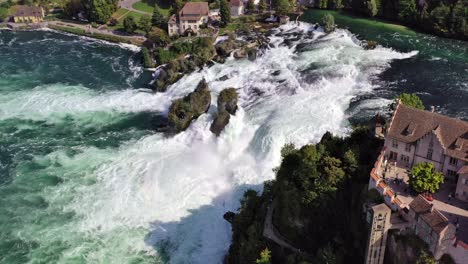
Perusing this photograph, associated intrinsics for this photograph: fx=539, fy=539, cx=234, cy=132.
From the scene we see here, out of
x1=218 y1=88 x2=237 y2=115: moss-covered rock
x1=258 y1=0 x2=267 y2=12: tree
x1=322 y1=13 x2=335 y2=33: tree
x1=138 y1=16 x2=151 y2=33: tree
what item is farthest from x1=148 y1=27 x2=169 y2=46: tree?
x1=218 y1=88 x2=237 y2=115: moss-covered rock

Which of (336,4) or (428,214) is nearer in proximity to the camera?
(428,214)

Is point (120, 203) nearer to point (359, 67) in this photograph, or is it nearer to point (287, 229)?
point (287, 229)

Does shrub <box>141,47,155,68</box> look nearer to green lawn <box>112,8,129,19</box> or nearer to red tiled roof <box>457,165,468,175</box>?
green lawn <box>112,8,129,19</box>

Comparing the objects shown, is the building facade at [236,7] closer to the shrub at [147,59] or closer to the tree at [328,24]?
the tree at [328,24]

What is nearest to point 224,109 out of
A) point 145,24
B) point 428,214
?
point 428,214

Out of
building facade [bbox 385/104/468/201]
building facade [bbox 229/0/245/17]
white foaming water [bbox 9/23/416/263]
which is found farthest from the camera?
building facade [bbox 229/0/245/17]

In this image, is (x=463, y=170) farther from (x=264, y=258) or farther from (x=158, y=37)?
(x=158, y=37)
